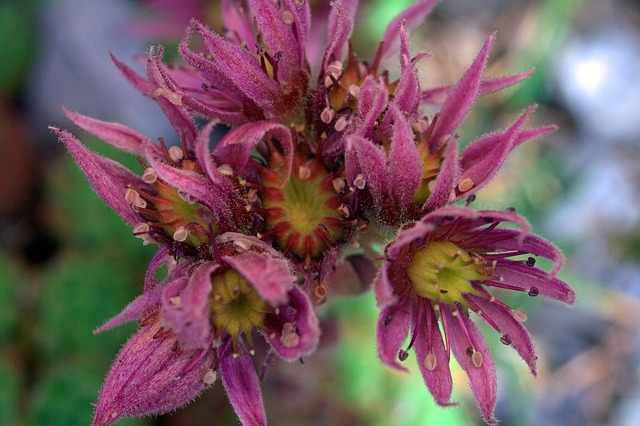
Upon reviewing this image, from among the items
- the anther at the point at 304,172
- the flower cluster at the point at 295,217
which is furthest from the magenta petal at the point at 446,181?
the anther at the point at 304,172

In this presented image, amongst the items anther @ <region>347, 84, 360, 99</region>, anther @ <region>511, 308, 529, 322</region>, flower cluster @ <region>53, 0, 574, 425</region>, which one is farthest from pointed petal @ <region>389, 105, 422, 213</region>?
anther @ <region>511, 308, 529, 322</region>

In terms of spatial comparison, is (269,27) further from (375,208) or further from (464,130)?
(464,130)

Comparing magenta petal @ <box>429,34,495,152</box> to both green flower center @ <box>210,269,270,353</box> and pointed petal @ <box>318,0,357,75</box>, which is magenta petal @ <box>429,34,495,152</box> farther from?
green flower center @ <box>210,269,270,353</box>

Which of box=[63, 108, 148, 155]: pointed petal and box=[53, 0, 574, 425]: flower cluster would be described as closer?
box=[53, 0, 574, 425]: flower cluster

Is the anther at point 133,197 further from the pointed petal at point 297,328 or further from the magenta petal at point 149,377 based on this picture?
the pointed petal at point 297,328

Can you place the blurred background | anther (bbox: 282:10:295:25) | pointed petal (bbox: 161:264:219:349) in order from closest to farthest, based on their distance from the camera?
pointed petal (bbox: 161:264:219:349), anther (bbox: 282:10:295:25), the blurred background

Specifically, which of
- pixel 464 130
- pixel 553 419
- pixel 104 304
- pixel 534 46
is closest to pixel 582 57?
pixel 534 46

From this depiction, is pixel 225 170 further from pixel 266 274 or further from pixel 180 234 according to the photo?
pixel 266 274
